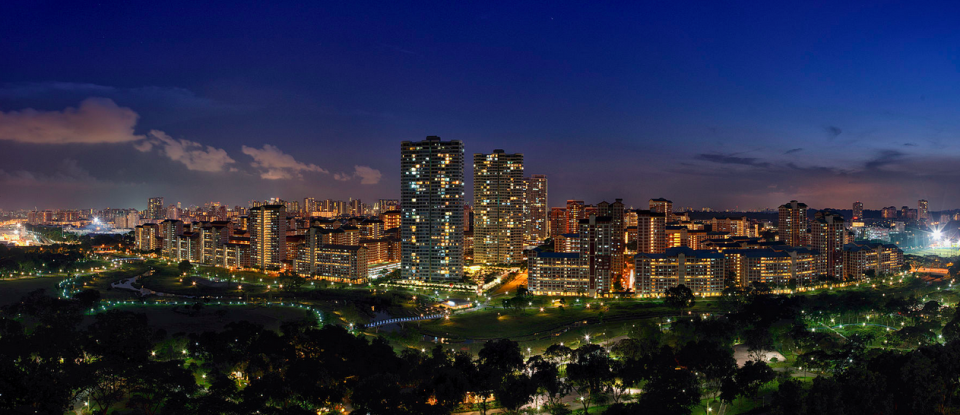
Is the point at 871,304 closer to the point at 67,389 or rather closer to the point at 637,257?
the point at 637,257

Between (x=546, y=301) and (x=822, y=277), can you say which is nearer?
(x=546, y=301)

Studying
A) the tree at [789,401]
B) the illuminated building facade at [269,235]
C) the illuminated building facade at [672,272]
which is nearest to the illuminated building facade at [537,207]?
the illuminated building facade at [269,235]

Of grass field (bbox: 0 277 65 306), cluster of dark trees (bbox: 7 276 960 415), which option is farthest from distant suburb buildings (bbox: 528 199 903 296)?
grass field (bbox: 0 277 65 306)

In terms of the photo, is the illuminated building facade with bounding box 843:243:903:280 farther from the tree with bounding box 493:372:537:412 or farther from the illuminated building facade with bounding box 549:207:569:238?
the tree with bounding box 493:372:537:412

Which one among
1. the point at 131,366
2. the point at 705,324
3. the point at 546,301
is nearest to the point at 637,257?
the point at 546,301

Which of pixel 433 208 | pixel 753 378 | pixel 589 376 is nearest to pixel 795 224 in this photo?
pixel 433 208
